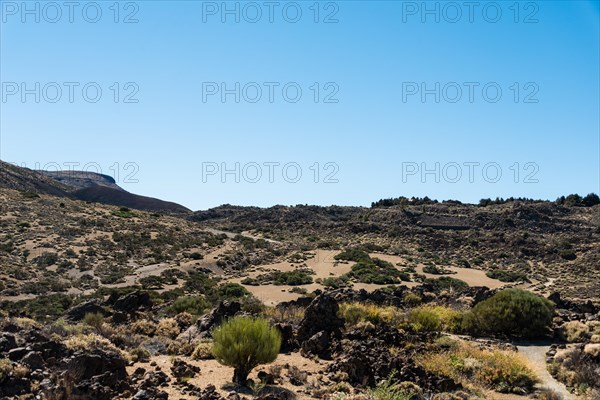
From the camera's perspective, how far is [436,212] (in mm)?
92312

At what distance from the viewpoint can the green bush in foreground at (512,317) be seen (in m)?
18.5

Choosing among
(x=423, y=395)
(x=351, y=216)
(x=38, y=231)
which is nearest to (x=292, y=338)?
(x=423, y=395)

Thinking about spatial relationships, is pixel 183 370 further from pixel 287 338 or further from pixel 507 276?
pixel 507 276

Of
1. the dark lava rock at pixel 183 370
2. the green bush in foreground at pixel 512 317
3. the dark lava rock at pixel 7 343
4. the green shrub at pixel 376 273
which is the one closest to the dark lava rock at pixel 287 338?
the dark lava rock at pixel 183 370

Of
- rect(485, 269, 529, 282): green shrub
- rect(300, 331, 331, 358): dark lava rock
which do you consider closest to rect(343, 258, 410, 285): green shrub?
rect(485, 269, 529, 282): green shrub

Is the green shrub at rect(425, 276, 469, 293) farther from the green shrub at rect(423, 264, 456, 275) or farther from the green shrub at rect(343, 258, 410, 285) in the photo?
the green shrub at rect(423, 264, 456, 275)

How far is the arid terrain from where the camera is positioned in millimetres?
12258

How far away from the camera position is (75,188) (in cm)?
13600

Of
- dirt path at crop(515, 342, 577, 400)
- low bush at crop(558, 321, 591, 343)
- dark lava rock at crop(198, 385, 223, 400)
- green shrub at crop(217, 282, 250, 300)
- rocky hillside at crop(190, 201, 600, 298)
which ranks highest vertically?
rocky hillside at crop(190, 201, 600, 298)

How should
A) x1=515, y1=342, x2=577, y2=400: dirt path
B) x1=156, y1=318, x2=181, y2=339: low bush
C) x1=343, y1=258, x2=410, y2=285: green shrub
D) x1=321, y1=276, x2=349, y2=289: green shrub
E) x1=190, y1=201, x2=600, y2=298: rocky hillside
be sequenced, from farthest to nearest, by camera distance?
x1=190, y1=201, x2=600, y2=298: rocky hillside < x1=343, y1=258, x2=410, y2=285: green shrub < x1=321, y1=276, x2=349, y2=289: green shrub < x1=156, y1=318, x2=181, y2=339: low bush < x1=515, y1=342, x2=577, y2=400: dirt path

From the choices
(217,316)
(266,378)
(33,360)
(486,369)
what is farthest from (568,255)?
(33,360)

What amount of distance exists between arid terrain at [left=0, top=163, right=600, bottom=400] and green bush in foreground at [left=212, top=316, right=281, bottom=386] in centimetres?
43

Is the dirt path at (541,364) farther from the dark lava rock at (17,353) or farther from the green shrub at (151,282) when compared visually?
the green shrub at (151,282)

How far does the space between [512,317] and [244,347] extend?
10.6 metres
